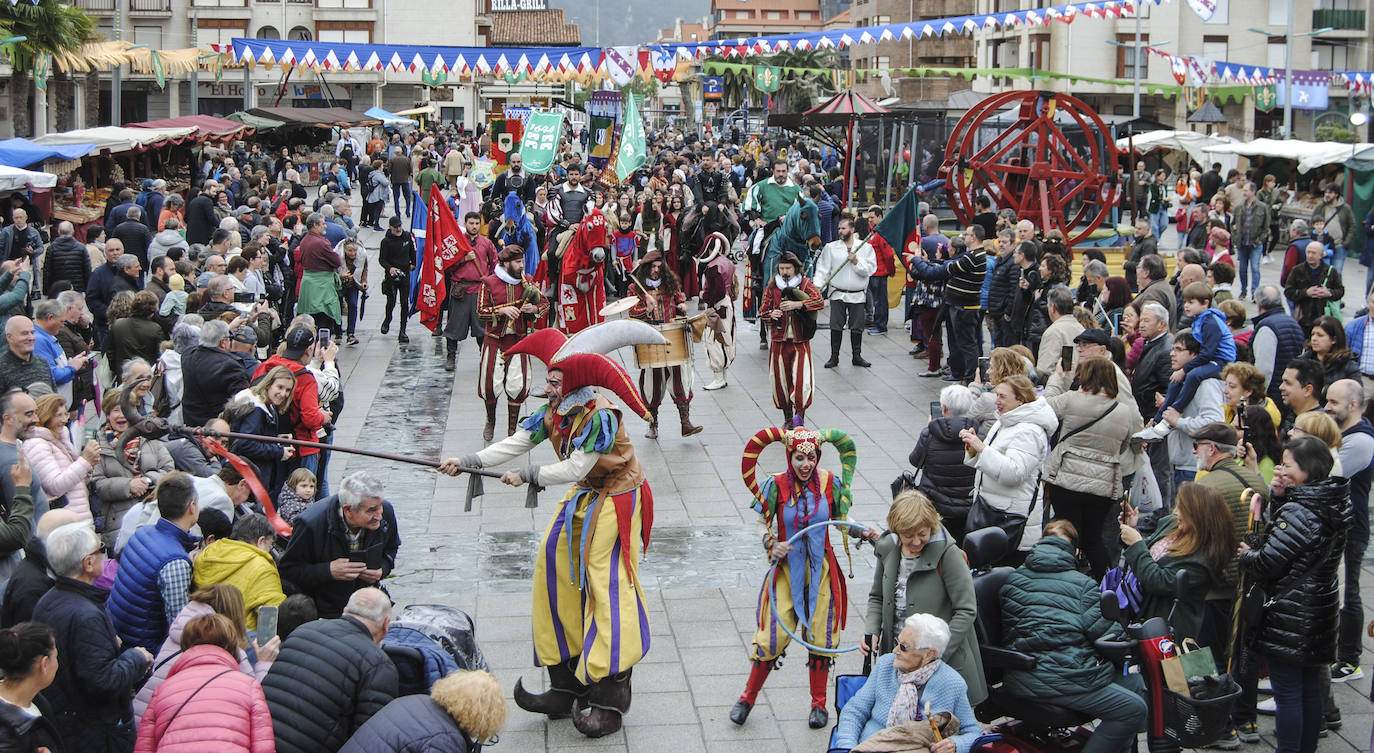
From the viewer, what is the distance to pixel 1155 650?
564 cm

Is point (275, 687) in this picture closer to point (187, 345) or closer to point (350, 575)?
point (350, 575)

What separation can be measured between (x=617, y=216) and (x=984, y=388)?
10.1m

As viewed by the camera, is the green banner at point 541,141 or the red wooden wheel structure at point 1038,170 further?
the green banner at point 541,141

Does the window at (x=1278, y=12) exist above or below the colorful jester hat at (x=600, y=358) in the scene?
above

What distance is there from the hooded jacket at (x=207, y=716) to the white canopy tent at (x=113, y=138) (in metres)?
20.2

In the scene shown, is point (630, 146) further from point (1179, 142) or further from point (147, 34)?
point (147, 34)

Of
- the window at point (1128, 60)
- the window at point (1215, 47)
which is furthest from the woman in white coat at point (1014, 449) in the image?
the window at point (1215, 47)

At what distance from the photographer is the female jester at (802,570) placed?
21.5ft

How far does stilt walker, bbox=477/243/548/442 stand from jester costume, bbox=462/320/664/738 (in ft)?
15.8

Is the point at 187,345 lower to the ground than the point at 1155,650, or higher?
higher

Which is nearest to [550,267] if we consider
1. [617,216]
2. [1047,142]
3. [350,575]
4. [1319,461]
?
[617,216]

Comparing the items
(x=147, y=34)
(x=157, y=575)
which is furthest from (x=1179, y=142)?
(x=147, y=34)

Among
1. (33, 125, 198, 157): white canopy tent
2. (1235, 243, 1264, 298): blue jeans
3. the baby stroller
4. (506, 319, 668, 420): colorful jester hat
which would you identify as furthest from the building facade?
the baby stroller

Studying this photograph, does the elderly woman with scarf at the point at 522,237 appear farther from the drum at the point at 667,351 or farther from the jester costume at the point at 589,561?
the jester costume at the point at 589,561
